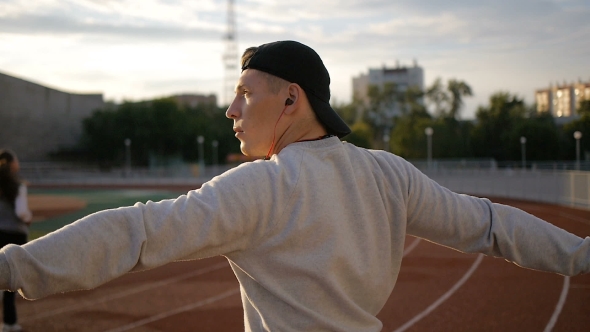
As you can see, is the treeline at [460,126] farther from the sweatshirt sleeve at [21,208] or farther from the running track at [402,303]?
the sweatshirt sleeve at [21,208]

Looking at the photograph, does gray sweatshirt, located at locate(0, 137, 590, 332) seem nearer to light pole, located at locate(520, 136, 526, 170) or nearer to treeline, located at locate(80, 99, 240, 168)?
light pole, located at locate(520, 136, 526, 170)

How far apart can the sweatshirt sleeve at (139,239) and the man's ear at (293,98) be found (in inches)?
12.8

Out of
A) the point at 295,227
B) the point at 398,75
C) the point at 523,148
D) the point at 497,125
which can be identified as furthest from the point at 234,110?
the point at 398,75

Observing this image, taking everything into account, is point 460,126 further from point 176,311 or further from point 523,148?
point 176,311

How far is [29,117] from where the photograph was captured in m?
64.9

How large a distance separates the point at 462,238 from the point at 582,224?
60.1ft

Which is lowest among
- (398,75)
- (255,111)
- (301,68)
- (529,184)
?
(529,184)

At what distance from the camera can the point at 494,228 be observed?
2.00 meters

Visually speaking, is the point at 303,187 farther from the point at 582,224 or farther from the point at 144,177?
the point at 144,177

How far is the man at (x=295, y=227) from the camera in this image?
4.59 ft

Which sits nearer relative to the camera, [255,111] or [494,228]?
[255,111]

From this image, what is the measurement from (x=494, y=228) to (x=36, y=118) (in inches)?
2739

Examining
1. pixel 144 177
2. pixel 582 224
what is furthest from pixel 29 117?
pixel 582 224

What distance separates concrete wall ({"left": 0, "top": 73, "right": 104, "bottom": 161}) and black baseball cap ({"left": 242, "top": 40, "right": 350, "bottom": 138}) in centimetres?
6494
